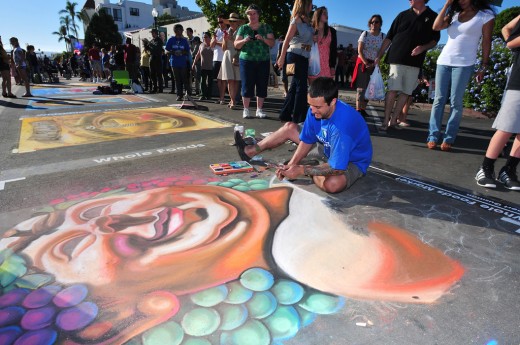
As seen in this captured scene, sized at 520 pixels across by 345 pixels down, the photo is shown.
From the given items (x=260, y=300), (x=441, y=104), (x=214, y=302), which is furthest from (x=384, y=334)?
(x=441, y=104)

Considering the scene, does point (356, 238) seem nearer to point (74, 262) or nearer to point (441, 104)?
point (74, 262)

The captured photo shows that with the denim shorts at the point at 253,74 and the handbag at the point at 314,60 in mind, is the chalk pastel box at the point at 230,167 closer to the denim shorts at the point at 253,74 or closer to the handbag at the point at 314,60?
the handbag at the point at 314,60

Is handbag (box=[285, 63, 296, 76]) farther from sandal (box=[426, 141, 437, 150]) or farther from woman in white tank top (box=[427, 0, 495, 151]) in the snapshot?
sandal (box=[426, 141, 437, 150])

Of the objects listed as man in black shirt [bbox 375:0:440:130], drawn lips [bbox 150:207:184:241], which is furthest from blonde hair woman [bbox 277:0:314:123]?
drawn lips [bbox 150:207:184:241]

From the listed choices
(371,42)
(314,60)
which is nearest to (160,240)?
(314,60)

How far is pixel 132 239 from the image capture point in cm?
207

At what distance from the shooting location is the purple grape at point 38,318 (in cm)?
142

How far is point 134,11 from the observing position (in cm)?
6444

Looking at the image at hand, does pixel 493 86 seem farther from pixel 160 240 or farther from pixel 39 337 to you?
pixel 39 337

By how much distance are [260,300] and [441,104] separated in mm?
3378

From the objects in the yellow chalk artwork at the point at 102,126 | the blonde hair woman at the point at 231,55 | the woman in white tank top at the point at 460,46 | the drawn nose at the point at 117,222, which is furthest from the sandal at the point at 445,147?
the blonde hair woman at the point at 231,55

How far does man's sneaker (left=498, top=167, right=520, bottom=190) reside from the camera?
9.29 feet

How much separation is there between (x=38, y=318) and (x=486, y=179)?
3.36 m

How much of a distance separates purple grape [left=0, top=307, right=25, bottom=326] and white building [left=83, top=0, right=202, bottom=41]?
67.6m
